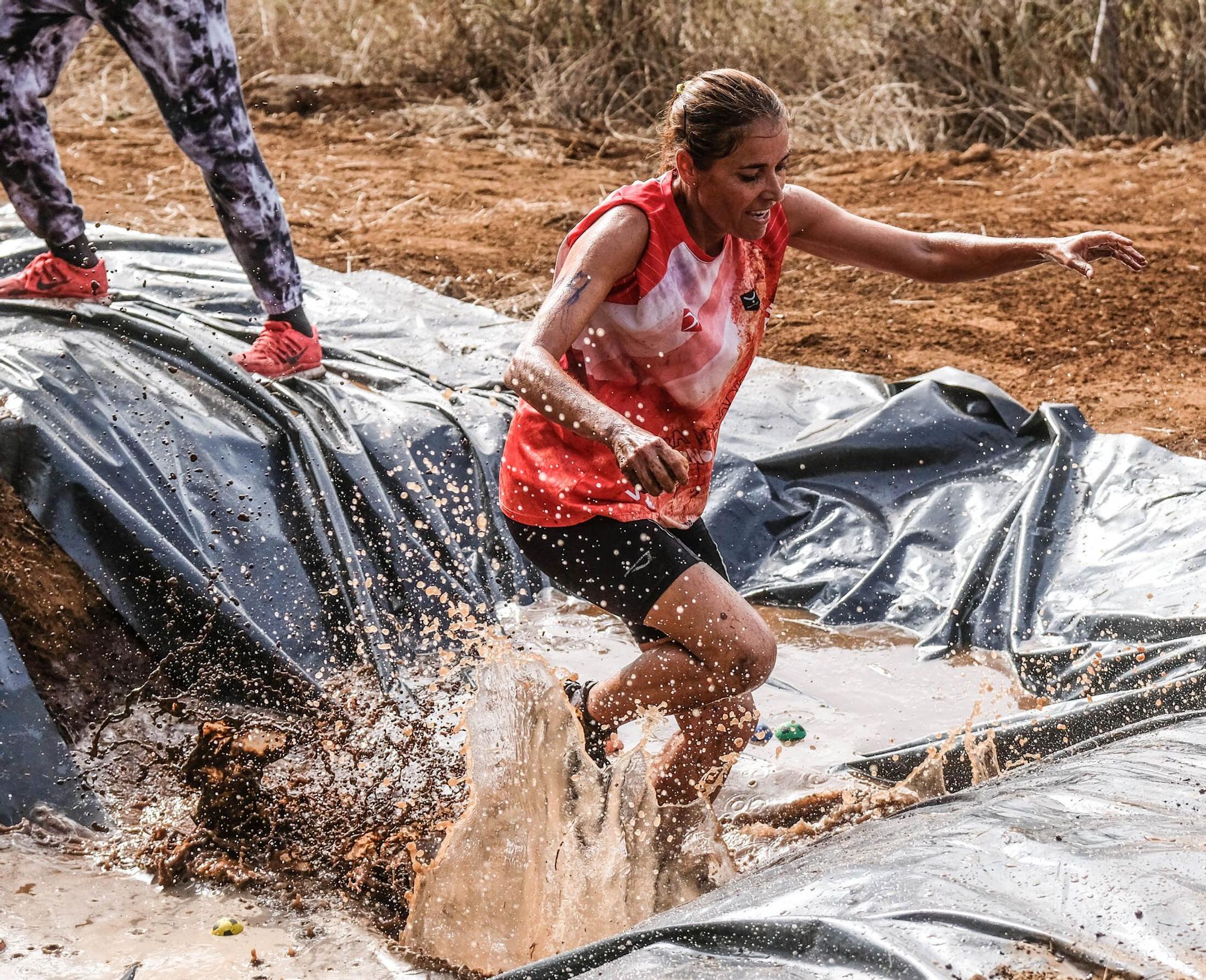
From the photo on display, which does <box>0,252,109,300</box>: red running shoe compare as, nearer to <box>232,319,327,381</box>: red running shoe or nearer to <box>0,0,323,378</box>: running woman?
<box>0,0,323,378</box>: running woman

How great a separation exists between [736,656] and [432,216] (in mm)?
5636

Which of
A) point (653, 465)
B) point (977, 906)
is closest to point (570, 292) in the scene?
point (653, 465)

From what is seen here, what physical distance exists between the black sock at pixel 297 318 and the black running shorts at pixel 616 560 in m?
1.91

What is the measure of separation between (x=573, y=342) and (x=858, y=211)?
17.9 feet

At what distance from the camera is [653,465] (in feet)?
7.16

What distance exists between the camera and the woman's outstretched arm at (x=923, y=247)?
2904 mm

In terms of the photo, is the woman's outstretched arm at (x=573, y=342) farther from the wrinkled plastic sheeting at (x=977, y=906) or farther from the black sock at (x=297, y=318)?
the black sock at (x=297, y=318)

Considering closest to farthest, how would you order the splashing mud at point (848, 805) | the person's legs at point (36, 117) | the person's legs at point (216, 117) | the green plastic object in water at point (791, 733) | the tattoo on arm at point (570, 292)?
the tattoo on arm at point (570, 292)
the splashing mud at point (848, 805)
the green plastic object in water at point (791, 733)
the person's legs at point (216, 117)
the person's legs at point (36, 117)

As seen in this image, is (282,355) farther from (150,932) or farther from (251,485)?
(150,932)

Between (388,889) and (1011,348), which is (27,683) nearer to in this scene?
(388,889)

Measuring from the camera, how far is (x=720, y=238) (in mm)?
2744

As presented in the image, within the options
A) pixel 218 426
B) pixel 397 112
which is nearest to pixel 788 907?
pixel 218 426

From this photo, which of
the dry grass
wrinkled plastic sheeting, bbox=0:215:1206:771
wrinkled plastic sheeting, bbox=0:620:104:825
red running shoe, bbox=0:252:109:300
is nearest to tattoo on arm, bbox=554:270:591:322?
wrinkled plastic sheeting, bbox=0:215:1206:771

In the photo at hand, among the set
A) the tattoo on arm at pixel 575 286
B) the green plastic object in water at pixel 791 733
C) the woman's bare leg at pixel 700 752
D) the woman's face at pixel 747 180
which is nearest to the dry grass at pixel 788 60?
the green plastic object in water at pixel 791 733
